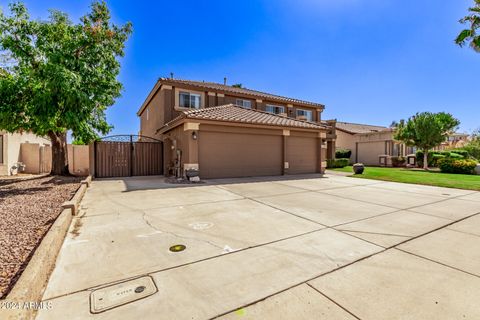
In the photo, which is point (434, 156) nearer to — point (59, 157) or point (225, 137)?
point (225, 137)

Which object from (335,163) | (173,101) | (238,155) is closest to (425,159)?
(335,163)

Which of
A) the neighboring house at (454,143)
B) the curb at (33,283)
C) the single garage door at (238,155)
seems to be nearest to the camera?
the curb at (33,283)

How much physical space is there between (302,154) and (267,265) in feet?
43.3

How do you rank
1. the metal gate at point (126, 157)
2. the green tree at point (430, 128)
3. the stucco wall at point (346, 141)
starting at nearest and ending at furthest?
the metal gate at point (126, 157) → the green tree at point (430, 128) → the stucco wall at point (346, 141)

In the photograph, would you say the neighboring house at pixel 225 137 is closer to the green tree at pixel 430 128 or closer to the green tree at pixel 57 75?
the green tree at pixel 57 75

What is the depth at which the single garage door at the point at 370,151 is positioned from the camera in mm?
27125

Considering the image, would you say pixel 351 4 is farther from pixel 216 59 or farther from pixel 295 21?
pixel 216 59

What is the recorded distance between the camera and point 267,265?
3.24 m

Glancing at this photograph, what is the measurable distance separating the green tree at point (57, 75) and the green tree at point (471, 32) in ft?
63.6

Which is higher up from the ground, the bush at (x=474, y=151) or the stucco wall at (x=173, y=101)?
the stucco wall at (x=173, y=101)

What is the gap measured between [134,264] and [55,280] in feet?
2.96

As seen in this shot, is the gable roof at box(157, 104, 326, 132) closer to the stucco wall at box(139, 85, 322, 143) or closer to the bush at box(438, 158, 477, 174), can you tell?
the stucco wall at box(139, 85, 322, 143)

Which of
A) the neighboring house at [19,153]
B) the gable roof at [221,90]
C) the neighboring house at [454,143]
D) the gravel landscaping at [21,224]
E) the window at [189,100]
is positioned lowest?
the gravel landscaping at [21,224]

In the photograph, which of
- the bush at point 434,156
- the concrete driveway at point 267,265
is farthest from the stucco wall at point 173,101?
the bush at point 434,156
